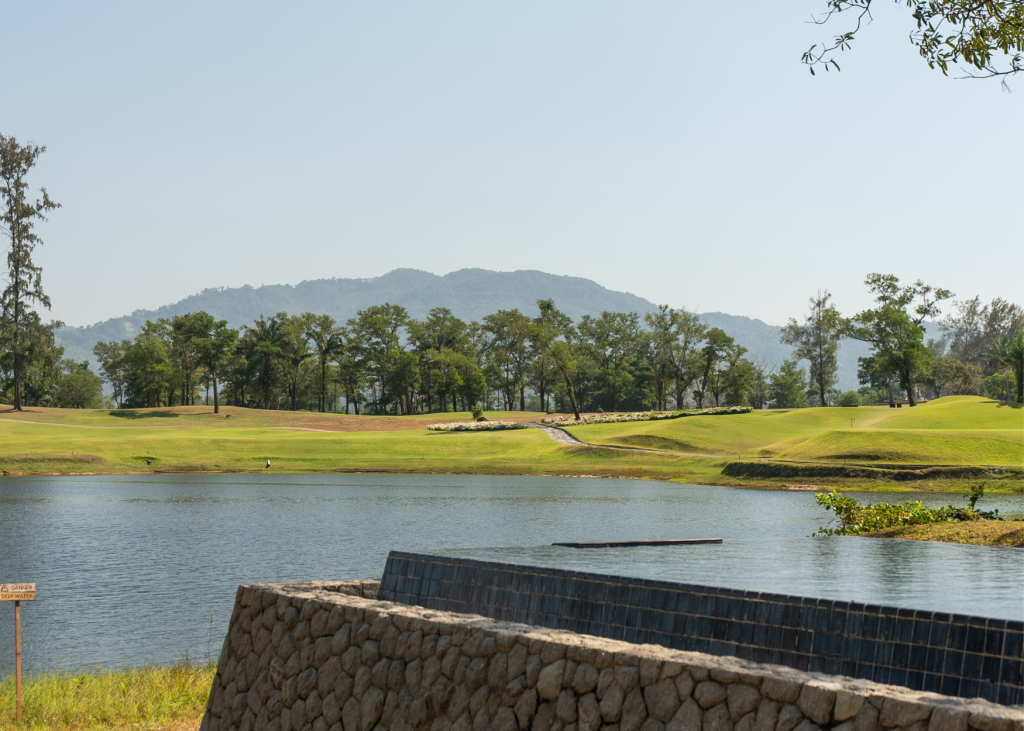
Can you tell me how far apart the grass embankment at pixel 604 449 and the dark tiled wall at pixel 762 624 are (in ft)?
111

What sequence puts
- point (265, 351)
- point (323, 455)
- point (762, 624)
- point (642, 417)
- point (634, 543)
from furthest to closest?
point (265, 351)
point (642, 417)
point (323, 455)
point (634, 543)
point (762, 624)

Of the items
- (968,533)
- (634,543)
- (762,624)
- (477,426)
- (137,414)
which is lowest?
(477,426)

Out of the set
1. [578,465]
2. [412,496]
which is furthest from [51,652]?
[578,465]

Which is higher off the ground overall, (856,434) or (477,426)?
(856,434)

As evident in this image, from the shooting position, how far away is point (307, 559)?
2183 cm

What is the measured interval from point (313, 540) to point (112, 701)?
14.0 meters

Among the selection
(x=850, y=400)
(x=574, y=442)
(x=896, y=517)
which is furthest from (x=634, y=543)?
(x=850, y=400)

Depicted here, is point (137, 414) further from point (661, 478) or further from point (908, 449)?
point (908, 449)

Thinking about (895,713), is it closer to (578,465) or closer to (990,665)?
(990,665)

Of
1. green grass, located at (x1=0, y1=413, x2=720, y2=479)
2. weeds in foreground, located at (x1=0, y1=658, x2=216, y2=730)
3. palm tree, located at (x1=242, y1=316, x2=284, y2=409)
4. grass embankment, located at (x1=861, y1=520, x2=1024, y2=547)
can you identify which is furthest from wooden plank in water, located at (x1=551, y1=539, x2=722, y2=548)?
palm tree, located at (x1=242, y1=316, x2=284, y2=409)

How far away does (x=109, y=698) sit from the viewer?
36.7 ft

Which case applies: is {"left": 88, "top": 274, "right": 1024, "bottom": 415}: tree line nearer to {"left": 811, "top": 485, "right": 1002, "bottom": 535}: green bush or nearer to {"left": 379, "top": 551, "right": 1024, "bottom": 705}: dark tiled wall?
{"left": 811, "top": 485, "right": 1002, "bottom": 535}: green bush

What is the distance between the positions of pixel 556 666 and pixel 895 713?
2.48 meters

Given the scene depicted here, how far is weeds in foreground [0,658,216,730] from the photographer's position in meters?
10.7
